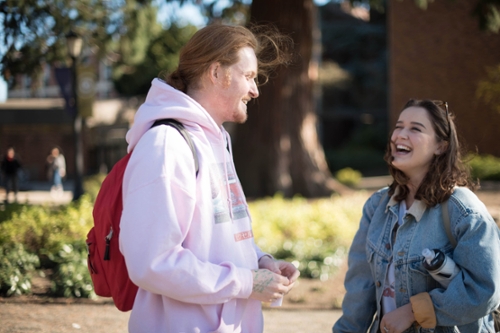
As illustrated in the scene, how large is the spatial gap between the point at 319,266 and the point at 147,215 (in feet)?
19.0

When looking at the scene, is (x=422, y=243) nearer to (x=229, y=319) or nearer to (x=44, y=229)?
(x=229, y=319)

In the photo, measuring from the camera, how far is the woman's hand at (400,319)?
8.42 feet

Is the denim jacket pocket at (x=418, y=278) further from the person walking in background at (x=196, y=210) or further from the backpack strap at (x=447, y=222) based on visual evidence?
the person walking in background at (x=196, y=210)

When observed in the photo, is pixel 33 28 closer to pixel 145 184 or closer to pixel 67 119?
pixel 145 184

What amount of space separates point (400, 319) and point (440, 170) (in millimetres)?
731

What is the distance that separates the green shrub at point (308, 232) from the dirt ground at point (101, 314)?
0.74 meters

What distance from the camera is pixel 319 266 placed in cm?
742

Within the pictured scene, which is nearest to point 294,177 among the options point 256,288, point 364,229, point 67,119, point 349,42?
point 364,229

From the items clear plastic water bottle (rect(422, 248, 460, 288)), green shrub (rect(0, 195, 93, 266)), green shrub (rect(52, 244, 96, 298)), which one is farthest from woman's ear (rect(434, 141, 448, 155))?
green shrub (rect(0, 195, 93, 266))

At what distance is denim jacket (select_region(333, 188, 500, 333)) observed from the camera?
97.7 inches

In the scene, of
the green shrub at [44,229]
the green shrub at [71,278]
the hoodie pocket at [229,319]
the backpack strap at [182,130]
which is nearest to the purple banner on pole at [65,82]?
the green shrub at [44,229]

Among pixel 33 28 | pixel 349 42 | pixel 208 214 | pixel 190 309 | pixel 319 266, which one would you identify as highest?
pixel 349 42

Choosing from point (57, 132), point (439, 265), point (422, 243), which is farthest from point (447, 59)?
point (439, 265)

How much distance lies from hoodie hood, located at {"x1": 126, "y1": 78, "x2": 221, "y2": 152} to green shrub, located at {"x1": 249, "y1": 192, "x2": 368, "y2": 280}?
535 centimetres
